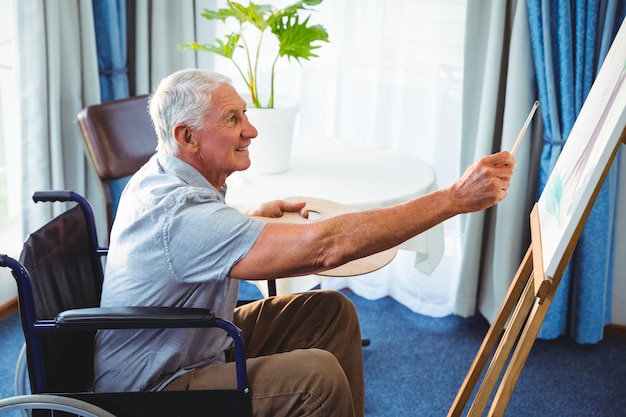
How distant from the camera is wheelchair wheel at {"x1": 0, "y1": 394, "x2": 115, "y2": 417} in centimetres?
145

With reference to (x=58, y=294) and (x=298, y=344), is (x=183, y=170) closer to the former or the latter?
(x=58, y=294)

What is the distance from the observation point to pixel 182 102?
5.42 feet

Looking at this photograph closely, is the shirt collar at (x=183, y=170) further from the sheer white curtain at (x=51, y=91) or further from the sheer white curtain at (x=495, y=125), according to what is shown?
the sheer white curtain at (x=495, y=125)

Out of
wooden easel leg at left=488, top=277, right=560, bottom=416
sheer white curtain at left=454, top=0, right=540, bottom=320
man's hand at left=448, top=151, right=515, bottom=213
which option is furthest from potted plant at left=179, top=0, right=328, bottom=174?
wooden easel leg at left=488, top=277, right=560, bottom=416

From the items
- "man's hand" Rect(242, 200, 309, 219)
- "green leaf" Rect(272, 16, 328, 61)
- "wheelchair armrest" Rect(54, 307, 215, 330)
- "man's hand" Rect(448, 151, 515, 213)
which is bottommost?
"wheelchair armrest" Rect(54, 307, 215, 330)

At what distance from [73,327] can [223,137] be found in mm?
524

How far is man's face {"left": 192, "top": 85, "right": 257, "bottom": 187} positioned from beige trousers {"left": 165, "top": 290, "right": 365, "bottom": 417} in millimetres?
380

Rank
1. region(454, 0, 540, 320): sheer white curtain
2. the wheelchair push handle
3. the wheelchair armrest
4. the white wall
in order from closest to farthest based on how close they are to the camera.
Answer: the wheelchair armrest
the wheelchair push handle
region(454, 0, 540, 320): sheer white curtain
the white wall

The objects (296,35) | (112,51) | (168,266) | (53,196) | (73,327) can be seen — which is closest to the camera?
(73,327)

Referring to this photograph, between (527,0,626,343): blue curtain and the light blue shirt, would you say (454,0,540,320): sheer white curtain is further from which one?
the light blue shirt

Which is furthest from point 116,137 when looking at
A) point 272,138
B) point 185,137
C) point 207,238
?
point 207,238

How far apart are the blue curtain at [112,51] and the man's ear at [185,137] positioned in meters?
1.47

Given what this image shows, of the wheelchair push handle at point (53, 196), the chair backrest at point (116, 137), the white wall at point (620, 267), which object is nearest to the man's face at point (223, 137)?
the wheelchair push handle at point (53, 196)

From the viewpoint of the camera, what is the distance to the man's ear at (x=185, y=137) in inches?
65.2
